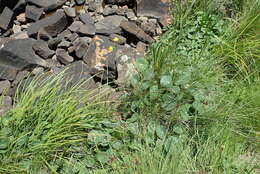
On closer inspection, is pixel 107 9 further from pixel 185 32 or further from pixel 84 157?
pixel 84 157

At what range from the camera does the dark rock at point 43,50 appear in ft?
10.5

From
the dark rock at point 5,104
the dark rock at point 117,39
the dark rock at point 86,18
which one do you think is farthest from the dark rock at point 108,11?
the dark rock at point 5,104

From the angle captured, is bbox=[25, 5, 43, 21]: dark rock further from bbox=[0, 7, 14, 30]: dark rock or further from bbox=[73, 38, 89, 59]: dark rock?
bbox=[73, 38, 89, 59]: dark rock

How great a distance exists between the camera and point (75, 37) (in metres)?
3.25

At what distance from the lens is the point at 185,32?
124 inches

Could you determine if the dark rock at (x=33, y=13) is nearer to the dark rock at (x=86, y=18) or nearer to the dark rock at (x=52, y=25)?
the dark rock at (x=52, y=25)

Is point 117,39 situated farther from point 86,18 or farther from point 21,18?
point 21,18

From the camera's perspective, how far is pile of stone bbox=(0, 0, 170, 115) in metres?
2.98

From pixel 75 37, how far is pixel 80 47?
0.58 ft

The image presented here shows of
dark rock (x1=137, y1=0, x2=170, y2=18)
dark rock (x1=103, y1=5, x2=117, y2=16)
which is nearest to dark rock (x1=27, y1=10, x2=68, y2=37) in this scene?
dark rock (x1=103, y1=5, x2=117, y2=16)

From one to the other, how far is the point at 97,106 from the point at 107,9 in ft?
4.73

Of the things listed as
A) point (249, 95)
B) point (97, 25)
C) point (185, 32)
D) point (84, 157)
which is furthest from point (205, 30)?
point (84, 157)

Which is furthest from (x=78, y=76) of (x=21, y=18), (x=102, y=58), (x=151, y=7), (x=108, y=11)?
(x=21, y=18)

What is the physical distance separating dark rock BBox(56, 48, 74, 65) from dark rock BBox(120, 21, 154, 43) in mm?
565
